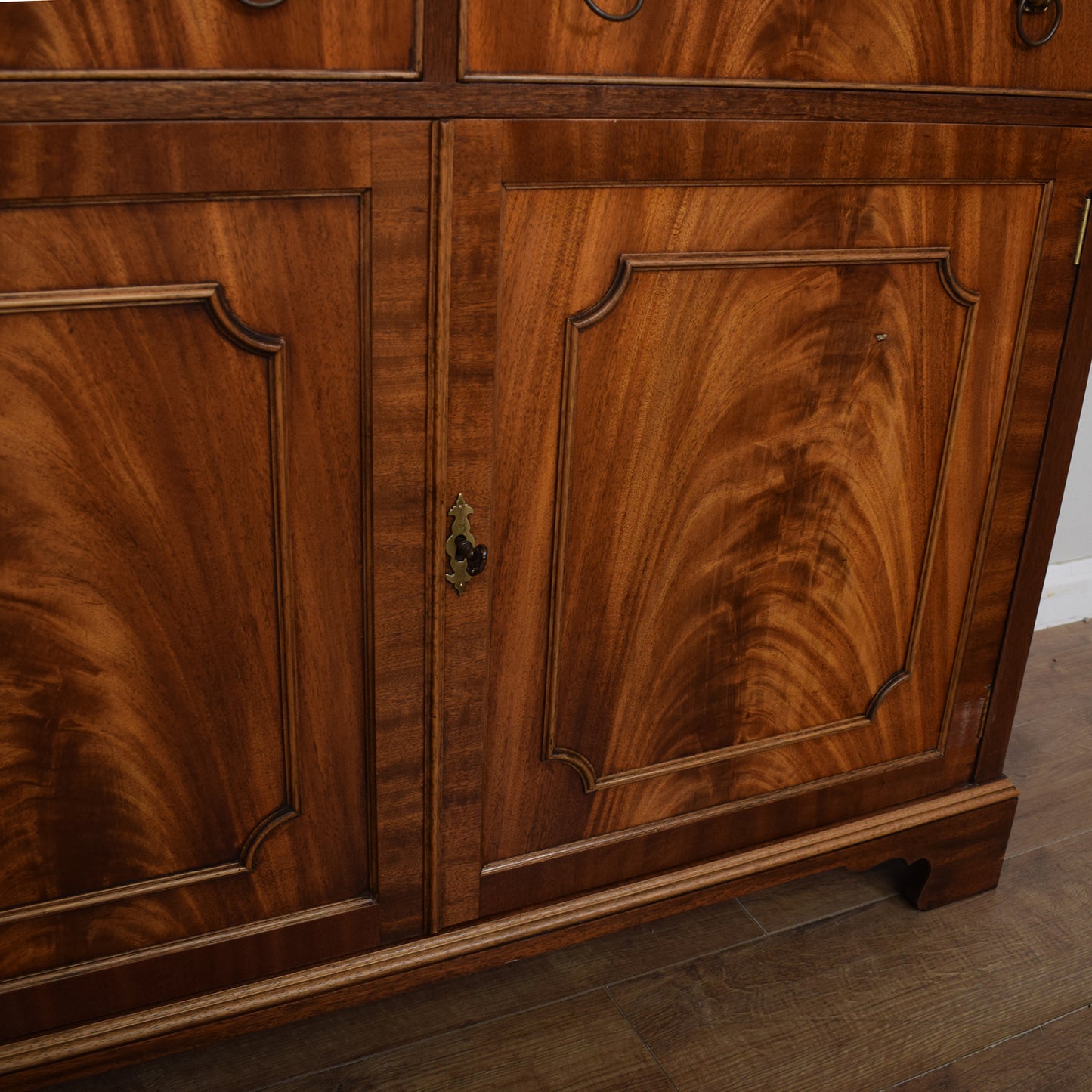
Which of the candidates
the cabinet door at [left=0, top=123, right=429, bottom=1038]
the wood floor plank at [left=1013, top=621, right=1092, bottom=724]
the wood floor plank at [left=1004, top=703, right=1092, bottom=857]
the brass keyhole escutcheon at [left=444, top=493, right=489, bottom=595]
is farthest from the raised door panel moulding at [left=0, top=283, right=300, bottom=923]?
the wood floor plank at [left=1013, top=621, right=1092, bottom=724]

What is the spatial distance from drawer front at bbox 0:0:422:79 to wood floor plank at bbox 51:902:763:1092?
0.80 metres

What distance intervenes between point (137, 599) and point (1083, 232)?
33.0 inches

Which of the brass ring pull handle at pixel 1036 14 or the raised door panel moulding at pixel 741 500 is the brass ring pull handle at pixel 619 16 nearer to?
the raised door panel moulding at pixel 741 500

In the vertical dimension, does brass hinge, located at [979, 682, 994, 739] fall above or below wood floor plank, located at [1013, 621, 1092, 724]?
above

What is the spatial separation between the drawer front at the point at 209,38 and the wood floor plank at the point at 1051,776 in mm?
1132

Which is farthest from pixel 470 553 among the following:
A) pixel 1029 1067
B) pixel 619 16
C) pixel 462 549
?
pixel 1029 1067

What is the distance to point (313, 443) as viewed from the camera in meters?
0.82

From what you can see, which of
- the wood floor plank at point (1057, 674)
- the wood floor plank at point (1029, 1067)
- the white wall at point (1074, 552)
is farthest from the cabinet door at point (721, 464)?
the white wall at point (1074, 552)

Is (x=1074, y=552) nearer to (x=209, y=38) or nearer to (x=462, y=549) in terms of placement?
(x=462, y=549)

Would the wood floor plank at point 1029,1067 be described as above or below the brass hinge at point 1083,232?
below

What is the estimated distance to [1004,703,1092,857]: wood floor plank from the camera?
1.43m

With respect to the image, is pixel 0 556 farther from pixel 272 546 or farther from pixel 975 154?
pixel 975 154

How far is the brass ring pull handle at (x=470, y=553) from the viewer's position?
887 millimetres

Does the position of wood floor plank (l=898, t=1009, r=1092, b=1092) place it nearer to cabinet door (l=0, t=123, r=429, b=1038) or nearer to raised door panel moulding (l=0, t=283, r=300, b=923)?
cabinet door (l=0, t=123, r=429, b=1038)
